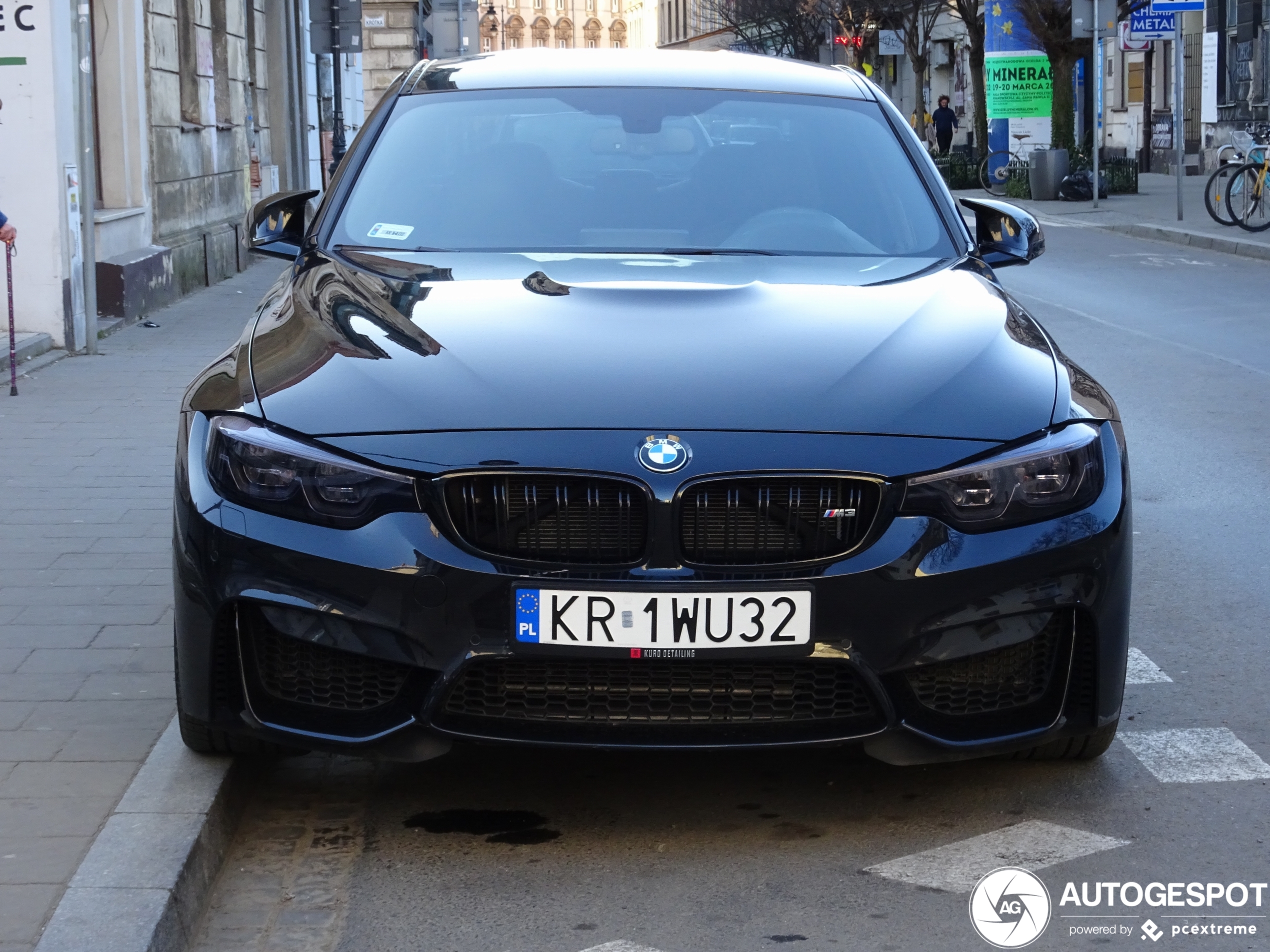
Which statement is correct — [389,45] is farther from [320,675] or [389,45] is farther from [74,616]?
[320,675]

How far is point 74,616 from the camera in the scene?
5273 mm

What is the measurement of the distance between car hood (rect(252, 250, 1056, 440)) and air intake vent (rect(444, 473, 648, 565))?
0.11m

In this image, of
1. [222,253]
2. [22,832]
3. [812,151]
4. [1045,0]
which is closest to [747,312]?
[812,151]

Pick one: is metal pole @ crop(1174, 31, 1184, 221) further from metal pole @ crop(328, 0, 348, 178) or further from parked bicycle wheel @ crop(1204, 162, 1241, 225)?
metal pole @ crop(328, 0, 348, 178)

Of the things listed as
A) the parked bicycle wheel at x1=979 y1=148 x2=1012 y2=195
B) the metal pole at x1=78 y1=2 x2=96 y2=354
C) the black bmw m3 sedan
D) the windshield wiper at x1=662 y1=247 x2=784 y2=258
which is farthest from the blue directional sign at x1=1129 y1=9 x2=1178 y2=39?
the black bmw m3 sedan

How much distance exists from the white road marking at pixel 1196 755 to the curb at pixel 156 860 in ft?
6.58

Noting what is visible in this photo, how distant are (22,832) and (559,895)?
1029 mm

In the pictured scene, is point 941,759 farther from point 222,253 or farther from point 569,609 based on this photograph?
point 222,253

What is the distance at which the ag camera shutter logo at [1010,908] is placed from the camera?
3.27m

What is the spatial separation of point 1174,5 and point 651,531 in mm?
20793

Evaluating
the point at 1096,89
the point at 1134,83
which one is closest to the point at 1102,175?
the point at 1096,89

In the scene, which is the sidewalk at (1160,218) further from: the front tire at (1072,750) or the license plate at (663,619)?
the license plate at (663,619)

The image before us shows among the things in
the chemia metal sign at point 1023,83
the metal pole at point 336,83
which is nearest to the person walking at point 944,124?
the chemia metal sign at point 1023,83

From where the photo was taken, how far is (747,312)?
12.9ft
